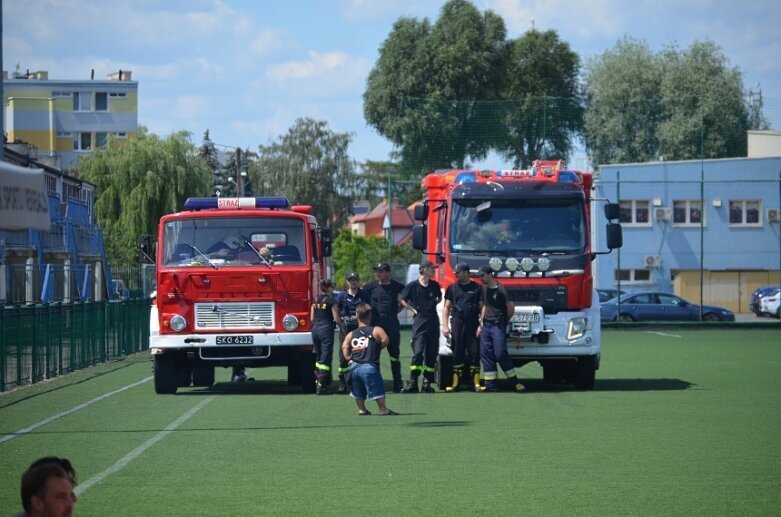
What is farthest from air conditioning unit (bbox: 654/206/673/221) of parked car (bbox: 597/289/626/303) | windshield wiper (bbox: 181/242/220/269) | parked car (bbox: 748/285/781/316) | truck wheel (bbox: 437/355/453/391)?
windshield wiper (bbox: 181/242/220/269)

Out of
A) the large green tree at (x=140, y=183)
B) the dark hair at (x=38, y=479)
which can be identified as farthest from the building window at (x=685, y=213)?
the dark hair at (x=38, y=479)

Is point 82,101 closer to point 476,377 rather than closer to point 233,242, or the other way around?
point 233,242

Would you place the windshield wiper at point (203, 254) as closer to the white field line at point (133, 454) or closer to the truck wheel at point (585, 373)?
the white field line at point (133, 454)

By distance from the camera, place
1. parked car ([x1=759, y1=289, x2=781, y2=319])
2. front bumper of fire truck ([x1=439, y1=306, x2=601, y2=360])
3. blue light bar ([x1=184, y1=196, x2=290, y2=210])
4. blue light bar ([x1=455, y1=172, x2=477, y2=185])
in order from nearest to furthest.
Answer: front bumper of fire truck ([x1=439, y1=306, x2=601, y2=360]) → blue light bar ([x1=184, y1=196, x2=290, y2=210]) → blue light bar ([x1=455, y1=172, x2=477, y2=185]) → parked car ([x1=759, y1=289, x2=781, y2=319])

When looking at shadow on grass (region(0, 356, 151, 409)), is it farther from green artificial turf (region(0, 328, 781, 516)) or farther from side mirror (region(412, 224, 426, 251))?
side mirror (region(412, 224, 426, 251))

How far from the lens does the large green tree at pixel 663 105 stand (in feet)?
215

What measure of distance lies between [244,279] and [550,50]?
185 ft

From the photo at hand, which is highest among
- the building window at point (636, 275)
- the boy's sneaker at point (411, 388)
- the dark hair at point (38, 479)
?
the dark hair at point (38, 479)

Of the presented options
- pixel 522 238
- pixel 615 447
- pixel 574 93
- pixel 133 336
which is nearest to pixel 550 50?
pixel 574 93

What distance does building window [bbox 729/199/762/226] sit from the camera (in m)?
62.2

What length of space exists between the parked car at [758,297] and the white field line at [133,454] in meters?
43.6

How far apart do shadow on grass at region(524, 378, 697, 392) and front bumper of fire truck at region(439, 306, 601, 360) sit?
1.19 metres

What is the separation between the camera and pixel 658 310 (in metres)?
50.4

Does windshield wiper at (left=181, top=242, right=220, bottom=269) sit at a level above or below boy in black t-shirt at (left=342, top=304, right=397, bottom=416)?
above
